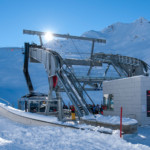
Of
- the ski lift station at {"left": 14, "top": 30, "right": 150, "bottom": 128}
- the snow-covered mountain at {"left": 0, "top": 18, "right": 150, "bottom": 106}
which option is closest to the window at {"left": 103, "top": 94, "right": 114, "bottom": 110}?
the ski lift station at {"left": 14, "top": 30, "right": 150, "bottom": 128}

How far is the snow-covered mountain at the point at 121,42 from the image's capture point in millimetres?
99069

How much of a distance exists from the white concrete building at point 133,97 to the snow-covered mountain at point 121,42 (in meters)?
72.3

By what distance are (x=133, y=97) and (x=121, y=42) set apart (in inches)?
4138

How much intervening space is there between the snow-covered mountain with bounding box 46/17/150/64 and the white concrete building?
2848 inches

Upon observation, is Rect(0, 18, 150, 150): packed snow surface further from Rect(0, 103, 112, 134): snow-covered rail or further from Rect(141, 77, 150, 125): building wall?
Rect(141, 77, 150, 125): building wall

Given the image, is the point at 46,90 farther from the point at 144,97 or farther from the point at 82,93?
the point at 144,97

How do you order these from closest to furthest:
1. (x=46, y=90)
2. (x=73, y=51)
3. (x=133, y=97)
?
(x=133, y=97)
(x=46, y=90)
(x=73, y=51)

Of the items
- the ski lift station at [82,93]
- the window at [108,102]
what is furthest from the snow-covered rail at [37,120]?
Result: the window at [108,102]

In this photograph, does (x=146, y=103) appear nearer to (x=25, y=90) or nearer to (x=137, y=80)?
(x=137, y=80)

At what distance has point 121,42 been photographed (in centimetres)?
11562

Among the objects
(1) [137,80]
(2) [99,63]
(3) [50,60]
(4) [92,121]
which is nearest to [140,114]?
(1) [137,80]

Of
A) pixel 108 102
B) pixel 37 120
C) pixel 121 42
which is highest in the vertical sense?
pixel 121 42

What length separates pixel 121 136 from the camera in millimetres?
9047

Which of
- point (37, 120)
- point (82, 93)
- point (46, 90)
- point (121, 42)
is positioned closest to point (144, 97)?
point (82, 93)
